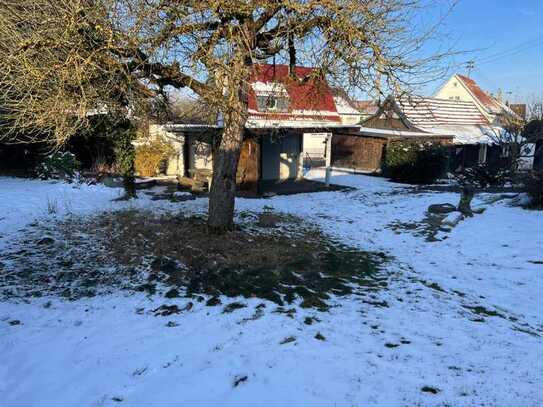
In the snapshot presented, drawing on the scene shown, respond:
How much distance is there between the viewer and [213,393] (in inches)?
133

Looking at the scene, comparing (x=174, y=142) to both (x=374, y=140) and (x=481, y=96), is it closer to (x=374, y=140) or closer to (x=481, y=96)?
(x=374, y=140)

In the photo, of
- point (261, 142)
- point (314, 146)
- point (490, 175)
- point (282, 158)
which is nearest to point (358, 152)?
point (314, 146)

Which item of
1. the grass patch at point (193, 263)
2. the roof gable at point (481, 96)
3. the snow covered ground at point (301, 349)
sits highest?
the roof gable at point (481, 96)

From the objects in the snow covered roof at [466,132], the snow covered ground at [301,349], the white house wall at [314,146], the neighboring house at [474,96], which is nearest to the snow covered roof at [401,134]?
the snow covered roof at [466,132]

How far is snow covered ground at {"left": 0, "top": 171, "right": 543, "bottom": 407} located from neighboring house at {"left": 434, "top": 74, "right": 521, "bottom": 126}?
103 feet

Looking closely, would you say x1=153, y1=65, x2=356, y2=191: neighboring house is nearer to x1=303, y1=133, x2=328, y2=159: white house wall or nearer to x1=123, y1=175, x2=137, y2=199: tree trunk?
x1=123, y1=175, x2=137, y2=199: tree trunk

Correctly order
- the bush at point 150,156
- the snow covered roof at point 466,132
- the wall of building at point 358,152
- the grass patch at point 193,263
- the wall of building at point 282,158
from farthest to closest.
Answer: the snow covered roof at point 466,132 → the wall of building at point 358,152 → the wall of building at point 282,158 → the bush at point 150,156 → the grass patch at point 193,263

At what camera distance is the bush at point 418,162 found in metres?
21.2

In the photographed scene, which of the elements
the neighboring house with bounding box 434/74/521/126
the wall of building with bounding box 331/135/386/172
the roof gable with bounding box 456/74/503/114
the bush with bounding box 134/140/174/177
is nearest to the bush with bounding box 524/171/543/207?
the bush with bounding box 134/140/174/177

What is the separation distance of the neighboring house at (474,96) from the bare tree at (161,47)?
101 ft

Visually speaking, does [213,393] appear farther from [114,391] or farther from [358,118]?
[358,118]

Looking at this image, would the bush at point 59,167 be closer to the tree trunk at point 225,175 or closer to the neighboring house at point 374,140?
the tree trunk at point 225,175

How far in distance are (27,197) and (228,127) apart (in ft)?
23.2

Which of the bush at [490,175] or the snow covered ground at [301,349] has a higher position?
the bush at [490,175]
